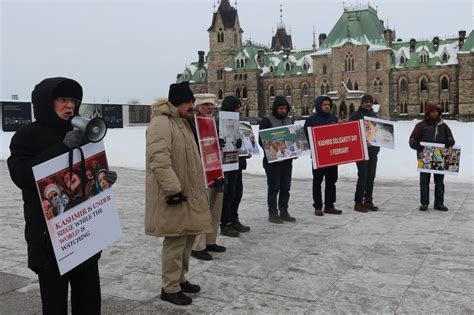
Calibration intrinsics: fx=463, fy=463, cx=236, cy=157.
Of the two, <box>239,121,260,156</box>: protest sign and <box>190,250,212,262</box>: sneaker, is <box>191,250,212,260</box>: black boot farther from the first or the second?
<box>239,121,260,156</box>: protest sign

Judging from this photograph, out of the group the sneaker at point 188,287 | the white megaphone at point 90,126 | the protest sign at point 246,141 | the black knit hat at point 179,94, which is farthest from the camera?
the protest sign at point 246,141

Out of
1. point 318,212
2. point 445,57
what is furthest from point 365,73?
point 318,212

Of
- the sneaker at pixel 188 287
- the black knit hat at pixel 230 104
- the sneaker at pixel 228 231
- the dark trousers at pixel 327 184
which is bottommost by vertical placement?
the sneaker at pixel 228 231

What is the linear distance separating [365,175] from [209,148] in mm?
4550

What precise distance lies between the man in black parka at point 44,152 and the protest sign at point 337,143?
19.9 ft

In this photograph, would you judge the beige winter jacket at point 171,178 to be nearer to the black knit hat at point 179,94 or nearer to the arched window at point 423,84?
the black knit hat at point 179,94

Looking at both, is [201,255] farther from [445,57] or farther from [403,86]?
[445,57]

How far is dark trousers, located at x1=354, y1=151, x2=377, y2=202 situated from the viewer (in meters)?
8.90

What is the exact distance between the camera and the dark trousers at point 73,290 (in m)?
2.94

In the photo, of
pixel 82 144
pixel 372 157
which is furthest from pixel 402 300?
pixel 372 157

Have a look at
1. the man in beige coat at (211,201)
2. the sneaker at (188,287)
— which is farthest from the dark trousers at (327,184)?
the sneaker at (188,287)

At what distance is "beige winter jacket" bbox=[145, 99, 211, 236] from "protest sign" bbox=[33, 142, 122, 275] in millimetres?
719

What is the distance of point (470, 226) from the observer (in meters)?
7.36

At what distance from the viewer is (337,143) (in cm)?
866
